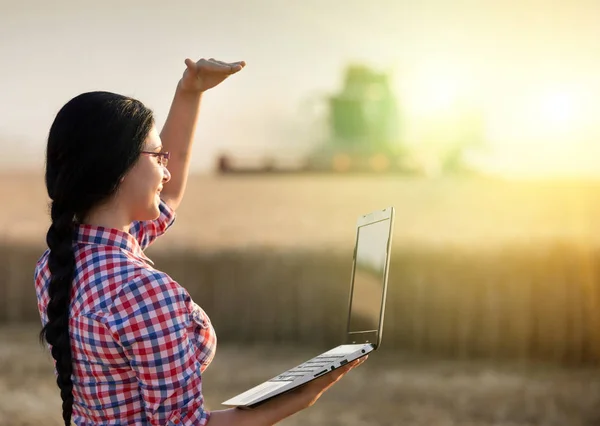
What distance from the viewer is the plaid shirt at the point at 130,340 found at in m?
1.30

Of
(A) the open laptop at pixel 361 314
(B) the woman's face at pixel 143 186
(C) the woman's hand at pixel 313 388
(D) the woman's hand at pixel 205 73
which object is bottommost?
(C) the woman's hand at pixel 313 388

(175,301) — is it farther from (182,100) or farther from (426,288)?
(426,288)

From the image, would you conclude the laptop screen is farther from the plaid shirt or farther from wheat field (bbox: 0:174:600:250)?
wheat field (bbox: 0:174:600:250)

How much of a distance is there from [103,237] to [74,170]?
102mm

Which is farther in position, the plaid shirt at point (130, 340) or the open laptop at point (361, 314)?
the open laptop at point (361, 314)

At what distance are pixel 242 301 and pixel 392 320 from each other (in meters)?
1.10

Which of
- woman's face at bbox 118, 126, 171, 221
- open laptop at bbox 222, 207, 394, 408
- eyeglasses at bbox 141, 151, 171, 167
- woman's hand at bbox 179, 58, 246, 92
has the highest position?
woman's hand at bbox 179, 58, 246, 92

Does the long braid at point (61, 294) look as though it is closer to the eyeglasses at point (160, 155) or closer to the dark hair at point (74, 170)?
the dark hair at point (74, 170)

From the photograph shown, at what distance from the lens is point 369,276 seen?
1709 mm

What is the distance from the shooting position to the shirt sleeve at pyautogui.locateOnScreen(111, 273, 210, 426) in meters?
1.29

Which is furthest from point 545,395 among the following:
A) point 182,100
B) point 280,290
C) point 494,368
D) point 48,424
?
point 182,100

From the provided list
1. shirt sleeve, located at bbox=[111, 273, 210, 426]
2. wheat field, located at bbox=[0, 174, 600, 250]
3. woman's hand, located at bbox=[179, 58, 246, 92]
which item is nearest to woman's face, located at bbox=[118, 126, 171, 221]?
shirt sleeve, located at bbox=[111, 273, 210, 426]

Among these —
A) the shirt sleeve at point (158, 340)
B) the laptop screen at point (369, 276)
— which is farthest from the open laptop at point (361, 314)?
the shirt sleeve at point (158, 340)

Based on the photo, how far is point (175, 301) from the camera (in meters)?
1.31
